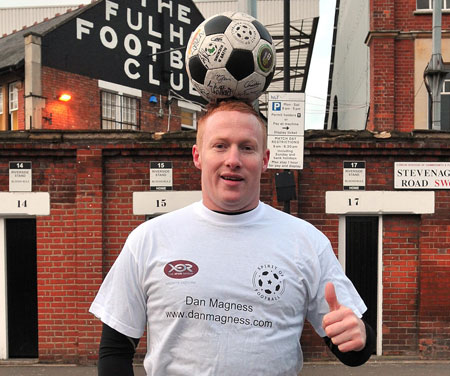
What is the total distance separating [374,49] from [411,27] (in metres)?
1.21

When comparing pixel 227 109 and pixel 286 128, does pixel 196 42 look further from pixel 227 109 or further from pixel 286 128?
pixel 286 128

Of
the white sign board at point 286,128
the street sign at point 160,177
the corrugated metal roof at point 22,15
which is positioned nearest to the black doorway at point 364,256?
the white sign board at point 286,128

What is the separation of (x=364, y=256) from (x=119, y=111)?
12980mm

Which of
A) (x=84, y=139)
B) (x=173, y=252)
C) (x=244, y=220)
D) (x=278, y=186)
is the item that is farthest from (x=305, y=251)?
(x=84, y=139)

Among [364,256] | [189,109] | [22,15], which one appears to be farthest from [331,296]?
[22,15]

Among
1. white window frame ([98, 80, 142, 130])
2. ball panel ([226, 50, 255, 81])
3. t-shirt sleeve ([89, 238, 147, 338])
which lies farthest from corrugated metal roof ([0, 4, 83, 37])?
t-shirt sleeve ([89, 238, 147, 338])

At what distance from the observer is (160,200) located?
6.20 meters

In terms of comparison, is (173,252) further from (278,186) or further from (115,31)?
(115,31)

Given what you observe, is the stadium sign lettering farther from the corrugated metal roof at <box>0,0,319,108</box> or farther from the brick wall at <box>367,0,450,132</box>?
the brick wall at <box>367,0,450,132</box>

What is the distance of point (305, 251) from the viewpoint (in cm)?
189

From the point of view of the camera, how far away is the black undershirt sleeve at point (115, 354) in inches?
70.9

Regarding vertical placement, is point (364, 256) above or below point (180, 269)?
below

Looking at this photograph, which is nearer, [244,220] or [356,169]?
[244,220]

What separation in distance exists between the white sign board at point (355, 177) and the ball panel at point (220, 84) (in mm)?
3967
